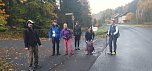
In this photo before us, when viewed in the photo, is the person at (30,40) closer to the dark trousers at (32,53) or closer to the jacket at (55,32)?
the dark trousers at (32,53)

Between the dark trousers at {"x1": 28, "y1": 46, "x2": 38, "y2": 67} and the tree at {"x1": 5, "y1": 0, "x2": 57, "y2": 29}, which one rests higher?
the tree at {"x1": 5, "y1": 0, "x2": 57, "y2": 29}

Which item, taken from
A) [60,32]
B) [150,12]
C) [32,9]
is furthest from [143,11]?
[60,32]

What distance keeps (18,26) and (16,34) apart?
353cm

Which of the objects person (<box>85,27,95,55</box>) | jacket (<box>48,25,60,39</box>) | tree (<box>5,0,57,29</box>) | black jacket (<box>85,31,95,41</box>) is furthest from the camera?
tree (<box>5,0,57,29</box>)

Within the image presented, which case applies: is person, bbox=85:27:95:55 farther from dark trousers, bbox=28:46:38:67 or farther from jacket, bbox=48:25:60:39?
dark trousers, bbox=28:46:38:67

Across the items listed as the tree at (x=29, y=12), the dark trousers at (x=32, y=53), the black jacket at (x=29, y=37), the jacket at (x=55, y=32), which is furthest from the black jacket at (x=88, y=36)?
the tree at (x=29, y=12)

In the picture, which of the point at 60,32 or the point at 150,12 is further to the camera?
the point at 150,12

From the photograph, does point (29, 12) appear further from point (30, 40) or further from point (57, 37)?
point (30, 40)

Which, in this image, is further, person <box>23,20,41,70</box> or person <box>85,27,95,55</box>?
person <box>85,27,95,55</box>

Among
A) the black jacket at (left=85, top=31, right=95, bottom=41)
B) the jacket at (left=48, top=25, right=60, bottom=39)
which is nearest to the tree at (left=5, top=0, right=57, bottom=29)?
the black jacket at (left=85, top=31, right=95, bottom=41)

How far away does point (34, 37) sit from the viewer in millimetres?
12969

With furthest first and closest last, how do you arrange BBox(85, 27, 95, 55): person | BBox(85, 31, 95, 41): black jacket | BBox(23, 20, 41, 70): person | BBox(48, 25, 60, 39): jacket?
BBox(85, 31, 95, 41): black jacket
BBox(85, 27, 95, 55): person
BBox(48, 25, 60, 39): jacket
BBox(23, 20, 41, 70): person

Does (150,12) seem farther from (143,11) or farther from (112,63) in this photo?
(112,63)

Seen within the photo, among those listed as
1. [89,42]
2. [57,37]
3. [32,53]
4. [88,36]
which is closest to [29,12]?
[88,36]
